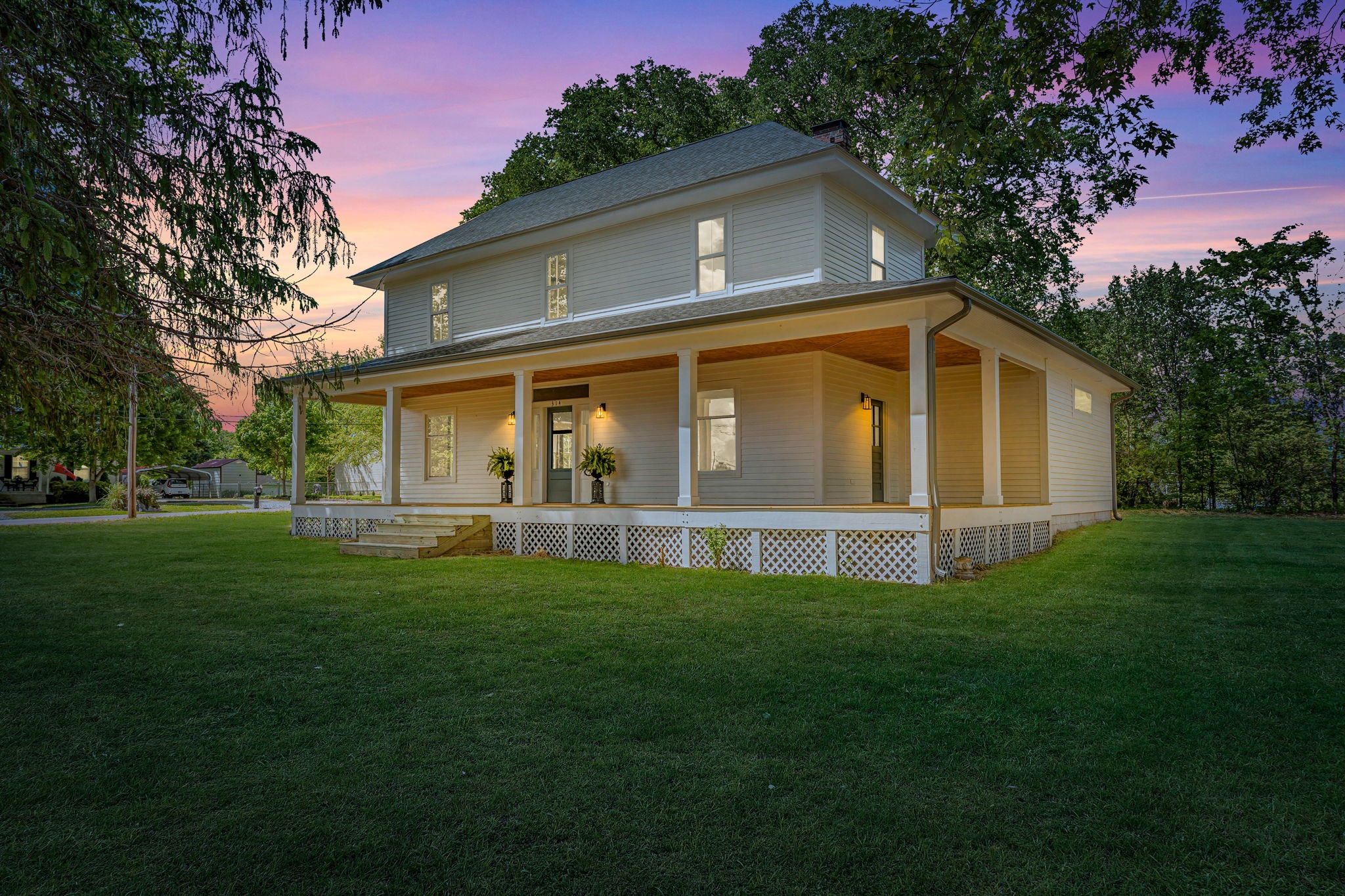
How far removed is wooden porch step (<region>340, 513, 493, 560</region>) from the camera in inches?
469

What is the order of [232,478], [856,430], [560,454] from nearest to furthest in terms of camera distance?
[856,430], [560,454], [232,478]

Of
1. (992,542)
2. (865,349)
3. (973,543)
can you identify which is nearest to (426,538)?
(865,349)

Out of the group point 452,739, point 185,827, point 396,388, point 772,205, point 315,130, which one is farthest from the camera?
point 396,388

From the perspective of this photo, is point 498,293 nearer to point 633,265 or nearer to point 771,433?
point 633,265

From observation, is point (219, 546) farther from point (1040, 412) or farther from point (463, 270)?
point (1040, 412)

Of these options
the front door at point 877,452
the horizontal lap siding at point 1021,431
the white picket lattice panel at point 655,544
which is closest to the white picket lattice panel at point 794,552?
the white picket lattice panel at point 655,544

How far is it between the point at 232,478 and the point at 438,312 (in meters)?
52.7

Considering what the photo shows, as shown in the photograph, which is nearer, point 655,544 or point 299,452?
point 655,544

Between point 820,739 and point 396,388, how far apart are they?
12.6 meters

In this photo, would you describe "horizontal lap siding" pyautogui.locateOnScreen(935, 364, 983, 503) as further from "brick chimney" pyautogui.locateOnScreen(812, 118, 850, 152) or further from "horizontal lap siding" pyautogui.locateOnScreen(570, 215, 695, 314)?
"horizontal lap siding" pyautogui.locateOnScreen(570, 215, 695, 314)

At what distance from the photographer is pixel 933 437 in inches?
353

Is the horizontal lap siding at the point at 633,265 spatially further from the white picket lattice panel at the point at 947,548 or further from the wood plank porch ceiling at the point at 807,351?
the white picket lattice panel at the point at 947,548

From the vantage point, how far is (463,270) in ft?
54.3

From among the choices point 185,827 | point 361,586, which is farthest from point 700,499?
point 185,827
